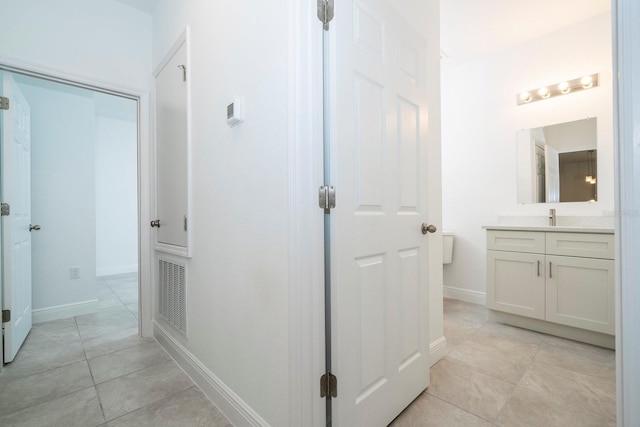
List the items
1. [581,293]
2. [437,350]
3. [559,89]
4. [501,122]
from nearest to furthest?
[437,350], [581,293], [559,89], [501,122]

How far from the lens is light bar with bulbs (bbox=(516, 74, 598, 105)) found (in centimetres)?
250

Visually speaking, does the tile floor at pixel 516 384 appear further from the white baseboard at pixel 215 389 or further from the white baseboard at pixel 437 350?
the white baseboard at pixel 215 389

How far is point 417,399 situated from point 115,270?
5370 mm

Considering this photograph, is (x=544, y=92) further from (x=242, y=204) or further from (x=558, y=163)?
(x=242, y=204)

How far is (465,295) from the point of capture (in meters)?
3.26

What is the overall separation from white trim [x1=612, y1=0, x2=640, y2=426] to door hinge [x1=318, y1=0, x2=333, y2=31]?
0.84 meters

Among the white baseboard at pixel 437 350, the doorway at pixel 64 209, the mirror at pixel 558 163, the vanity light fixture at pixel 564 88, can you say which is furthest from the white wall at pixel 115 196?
the vanity light fixture at pixel 564 88

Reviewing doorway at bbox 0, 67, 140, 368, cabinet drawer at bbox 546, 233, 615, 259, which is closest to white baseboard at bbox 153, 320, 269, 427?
doorway at bbox 0, 67, 140, 368

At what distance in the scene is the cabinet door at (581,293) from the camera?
2029mm

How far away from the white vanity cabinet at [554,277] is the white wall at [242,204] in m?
2.28

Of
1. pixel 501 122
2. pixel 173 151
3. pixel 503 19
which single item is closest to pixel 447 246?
pixel 501 122

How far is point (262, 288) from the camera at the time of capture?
1202mm

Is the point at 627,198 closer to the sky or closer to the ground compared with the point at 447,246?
closer to the sky

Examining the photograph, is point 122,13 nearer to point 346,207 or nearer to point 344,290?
point 346,207
